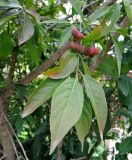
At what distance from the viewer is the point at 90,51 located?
59cm

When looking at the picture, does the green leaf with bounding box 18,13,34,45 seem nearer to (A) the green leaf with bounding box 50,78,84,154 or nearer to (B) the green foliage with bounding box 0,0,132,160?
(B) the green foliage with bounding box 0,0,132,160

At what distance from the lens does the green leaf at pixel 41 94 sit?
54cm

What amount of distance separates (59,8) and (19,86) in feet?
1.38

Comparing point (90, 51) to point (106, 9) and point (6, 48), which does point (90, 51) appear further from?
point (6, 48)

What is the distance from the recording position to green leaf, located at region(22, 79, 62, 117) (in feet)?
1.79

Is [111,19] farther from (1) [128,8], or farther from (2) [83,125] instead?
(2) [83,125]

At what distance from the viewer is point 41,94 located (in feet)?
1.80

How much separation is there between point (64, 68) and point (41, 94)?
56mm

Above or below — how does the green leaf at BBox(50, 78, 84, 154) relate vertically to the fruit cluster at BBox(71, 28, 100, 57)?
below

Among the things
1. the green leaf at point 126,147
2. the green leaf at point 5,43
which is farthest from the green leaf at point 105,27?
the green leaf at point 126,147

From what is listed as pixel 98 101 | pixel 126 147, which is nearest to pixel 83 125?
pixel 98 101

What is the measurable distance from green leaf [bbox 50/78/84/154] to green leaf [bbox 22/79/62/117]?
0.03 meters

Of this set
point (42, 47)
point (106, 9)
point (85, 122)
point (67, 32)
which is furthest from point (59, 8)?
point (85, 122)

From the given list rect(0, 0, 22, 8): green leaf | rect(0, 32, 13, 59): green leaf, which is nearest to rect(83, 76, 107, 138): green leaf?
rect(0, 0, 22, 8): green leaf
